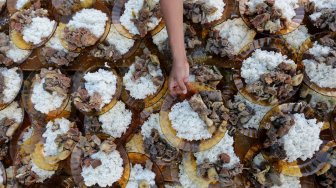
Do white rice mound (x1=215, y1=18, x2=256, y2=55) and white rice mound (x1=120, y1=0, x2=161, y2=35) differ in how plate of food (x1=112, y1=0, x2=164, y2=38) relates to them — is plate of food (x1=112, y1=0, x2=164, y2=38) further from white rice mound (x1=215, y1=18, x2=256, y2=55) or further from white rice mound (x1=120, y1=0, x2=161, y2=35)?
white rice mound (x1=215, y1=18, x2=256, y2=55)

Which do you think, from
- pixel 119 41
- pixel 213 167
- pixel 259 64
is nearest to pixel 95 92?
pixel 119 41

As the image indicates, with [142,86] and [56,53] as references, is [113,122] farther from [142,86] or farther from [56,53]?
[56,53]

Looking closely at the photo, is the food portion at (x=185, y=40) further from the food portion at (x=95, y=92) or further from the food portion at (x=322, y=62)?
the food portion at (x=322, y=62)

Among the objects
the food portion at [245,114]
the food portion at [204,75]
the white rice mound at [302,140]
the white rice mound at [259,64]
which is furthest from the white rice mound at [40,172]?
the white rice mound at [302,140]

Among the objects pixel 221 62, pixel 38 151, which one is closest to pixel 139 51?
pixel 221 62

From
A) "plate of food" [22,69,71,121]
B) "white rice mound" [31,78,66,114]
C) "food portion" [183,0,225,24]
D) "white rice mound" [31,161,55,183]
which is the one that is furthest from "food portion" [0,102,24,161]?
"food portion" [183,0,225,24]

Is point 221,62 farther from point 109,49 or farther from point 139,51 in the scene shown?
point 109,49
